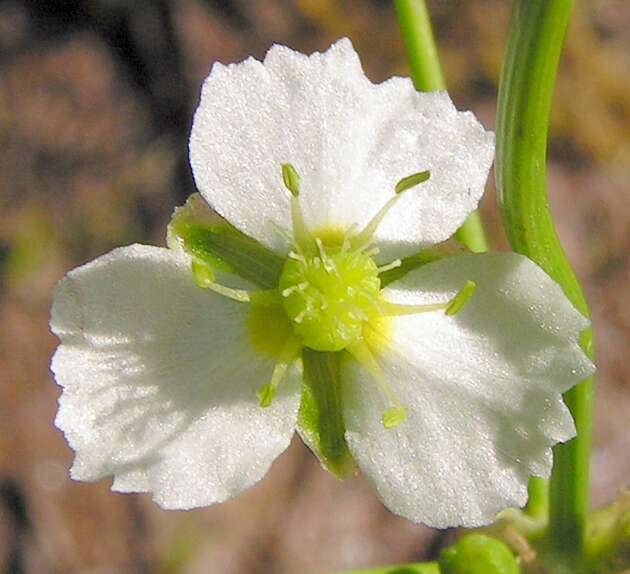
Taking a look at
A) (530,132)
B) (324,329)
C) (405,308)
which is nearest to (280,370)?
(324,329)

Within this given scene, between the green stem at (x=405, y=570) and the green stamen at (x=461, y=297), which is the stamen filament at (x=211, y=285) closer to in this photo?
the green stamen at (x=461, y=297)

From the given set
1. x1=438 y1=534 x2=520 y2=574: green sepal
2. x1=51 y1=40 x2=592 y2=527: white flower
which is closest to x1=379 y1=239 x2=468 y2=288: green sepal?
x1=51 y1=40 x2=592 y2=527: white flower

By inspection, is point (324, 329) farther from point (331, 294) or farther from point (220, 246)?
point (220, 246)

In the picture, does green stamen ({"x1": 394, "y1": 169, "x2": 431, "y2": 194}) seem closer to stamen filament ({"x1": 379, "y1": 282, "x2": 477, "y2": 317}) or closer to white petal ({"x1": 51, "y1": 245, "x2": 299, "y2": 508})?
stamen filament ({"x1": 379, "y1": 282, "x2": 477, "y2": 317})

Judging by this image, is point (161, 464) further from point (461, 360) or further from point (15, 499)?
point (15, 499)

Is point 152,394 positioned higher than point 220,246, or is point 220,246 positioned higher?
point 220,246

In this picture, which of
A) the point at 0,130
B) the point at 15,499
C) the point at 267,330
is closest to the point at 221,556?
the point at 15,499
